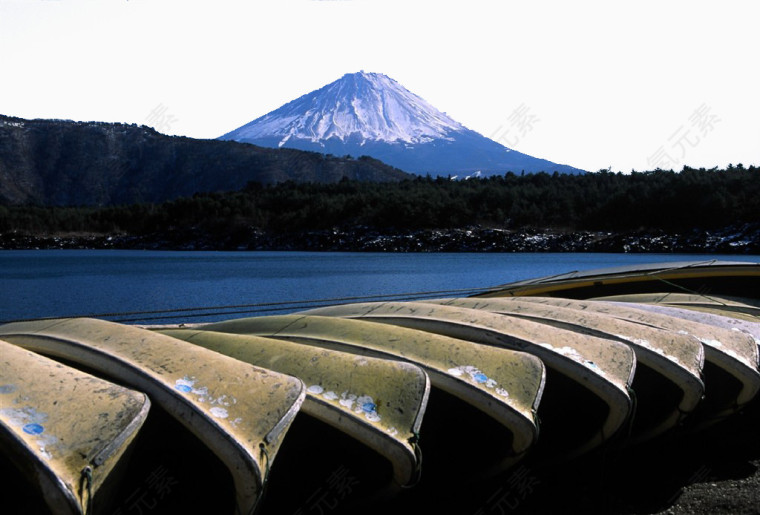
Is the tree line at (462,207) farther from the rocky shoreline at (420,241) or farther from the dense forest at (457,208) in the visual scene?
the rocky shoreline at (420,241)

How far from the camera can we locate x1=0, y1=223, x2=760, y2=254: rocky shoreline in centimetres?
5959

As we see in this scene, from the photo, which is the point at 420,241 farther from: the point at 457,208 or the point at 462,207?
the point at 462,207

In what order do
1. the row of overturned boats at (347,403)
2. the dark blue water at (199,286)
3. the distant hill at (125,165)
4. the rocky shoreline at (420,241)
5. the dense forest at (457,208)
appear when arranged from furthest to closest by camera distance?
the distant hill at (125,165) → the dense forest at (457,208) → the rocky shoreline at (420,241) → the dark blue water at (199,286) → the row of overturned boats at (347,403)

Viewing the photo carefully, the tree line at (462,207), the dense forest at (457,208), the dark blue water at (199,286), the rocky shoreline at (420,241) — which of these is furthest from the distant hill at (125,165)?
the dark blue water at (199,286)

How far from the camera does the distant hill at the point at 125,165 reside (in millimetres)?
136625

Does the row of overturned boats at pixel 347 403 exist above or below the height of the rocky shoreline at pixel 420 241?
above

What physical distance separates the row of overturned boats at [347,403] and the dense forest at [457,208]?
200 ft

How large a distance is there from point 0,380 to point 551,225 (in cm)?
7155

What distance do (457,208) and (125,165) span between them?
99.4 meters

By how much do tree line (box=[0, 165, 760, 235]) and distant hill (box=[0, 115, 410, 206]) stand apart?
37.5 metres

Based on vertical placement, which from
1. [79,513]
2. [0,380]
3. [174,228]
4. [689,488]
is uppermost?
[0,380]

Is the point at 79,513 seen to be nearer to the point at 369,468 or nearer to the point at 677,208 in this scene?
the point at 369,468

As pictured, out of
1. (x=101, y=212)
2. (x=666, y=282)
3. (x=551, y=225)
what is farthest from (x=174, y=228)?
(x=666, y=282)

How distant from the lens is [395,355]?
476 centimetres
